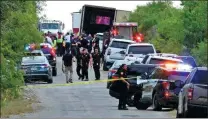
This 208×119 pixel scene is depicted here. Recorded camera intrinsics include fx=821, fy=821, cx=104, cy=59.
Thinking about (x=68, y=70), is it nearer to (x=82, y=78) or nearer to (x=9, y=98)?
(x=82, y=78)

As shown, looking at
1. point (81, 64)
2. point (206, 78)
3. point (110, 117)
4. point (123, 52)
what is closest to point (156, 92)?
point (110, 117)

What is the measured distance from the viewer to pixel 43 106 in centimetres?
2742

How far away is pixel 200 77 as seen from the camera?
20.9 metres

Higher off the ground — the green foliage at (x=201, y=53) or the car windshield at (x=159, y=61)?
the car windshield at (x=159, y=61)

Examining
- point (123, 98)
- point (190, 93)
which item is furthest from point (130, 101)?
point (190, 93)

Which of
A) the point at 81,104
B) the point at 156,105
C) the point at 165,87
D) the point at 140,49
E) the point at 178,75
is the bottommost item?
the point at 140,49

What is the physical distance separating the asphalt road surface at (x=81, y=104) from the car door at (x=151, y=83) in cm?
59

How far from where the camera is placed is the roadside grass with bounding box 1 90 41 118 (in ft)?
79.8

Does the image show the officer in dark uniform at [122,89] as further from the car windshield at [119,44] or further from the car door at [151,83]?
the car windshield at [119,44]

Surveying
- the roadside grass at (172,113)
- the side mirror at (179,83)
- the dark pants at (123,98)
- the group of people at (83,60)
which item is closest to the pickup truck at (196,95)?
the side mirror at (179,83)

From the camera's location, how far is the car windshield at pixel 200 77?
20.7 m

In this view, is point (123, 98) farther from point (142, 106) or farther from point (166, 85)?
point (166, 85)

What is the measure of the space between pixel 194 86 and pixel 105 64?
29.7m

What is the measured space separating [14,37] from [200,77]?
1005 cm
